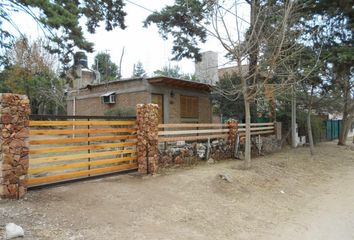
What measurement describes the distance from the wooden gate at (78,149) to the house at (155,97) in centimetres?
587

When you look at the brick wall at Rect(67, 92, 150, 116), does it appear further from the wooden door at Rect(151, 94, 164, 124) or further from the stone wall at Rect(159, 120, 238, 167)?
the stone wall at Rect(159, 120, 238, 167)

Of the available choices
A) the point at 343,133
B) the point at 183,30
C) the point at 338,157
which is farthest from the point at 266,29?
the point at 343,133

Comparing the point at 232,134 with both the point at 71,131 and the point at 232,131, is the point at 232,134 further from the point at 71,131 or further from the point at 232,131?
the point at 71,131

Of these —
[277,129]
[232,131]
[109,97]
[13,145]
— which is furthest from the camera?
[109,97]

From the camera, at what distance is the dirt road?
15.8 feet

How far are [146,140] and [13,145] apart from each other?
3464 mm

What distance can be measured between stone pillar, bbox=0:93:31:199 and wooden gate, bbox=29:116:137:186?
42cm

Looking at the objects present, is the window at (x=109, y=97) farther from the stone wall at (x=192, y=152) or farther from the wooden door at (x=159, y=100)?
the stone wall at (x=192, y=152)

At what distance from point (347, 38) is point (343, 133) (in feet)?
25.2

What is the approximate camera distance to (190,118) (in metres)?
16.9

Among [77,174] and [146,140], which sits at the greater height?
[146,140]

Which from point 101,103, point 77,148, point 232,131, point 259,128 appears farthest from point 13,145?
point 101,103

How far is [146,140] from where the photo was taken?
8.38 metres

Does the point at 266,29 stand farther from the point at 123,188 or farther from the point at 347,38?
the point at 123,188
